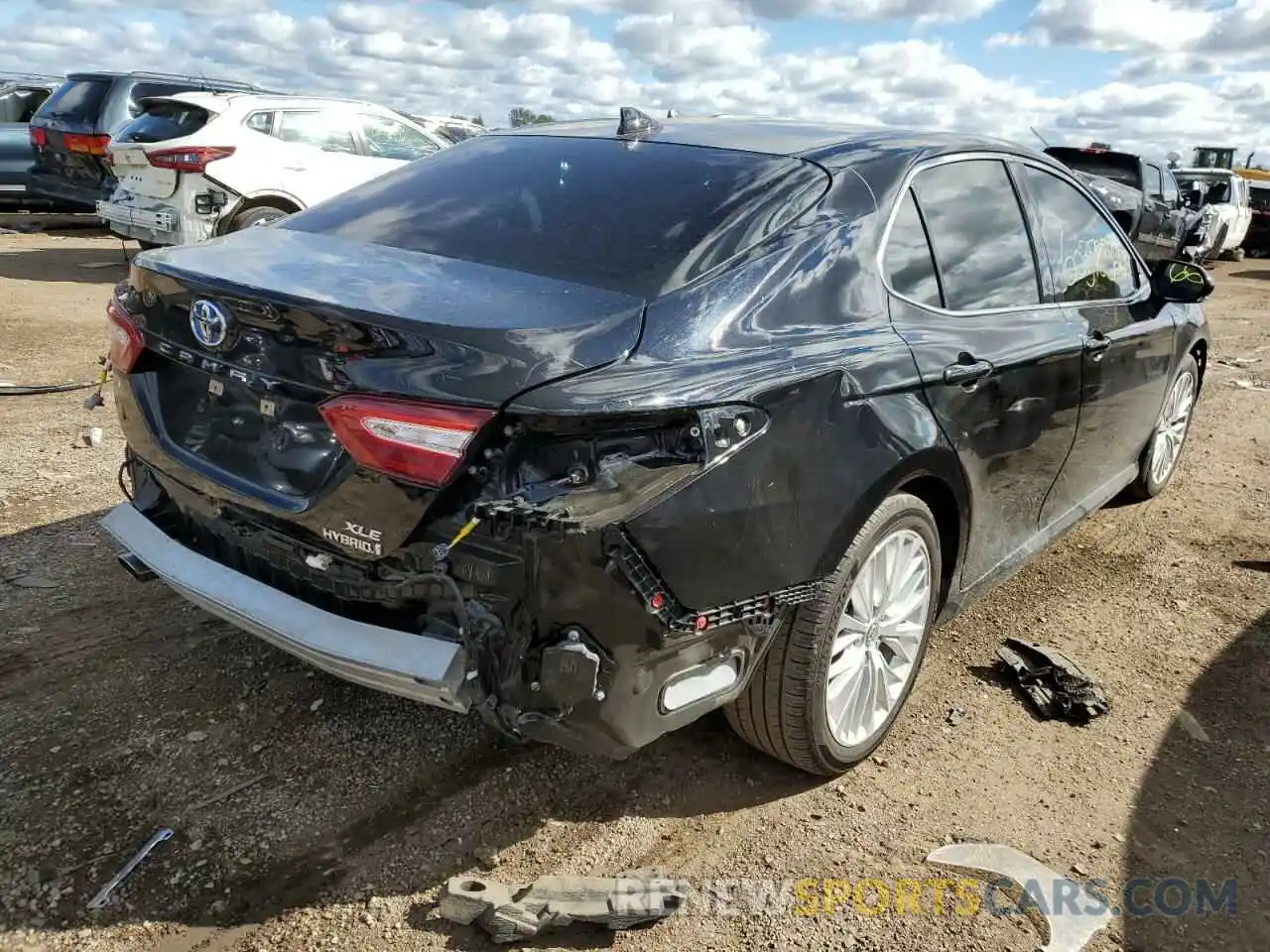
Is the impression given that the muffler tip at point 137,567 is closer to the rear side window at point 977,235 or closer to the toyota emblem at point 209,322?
the toyota emblem at point 209,322

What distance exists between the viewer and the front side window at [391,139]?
10.5 metres

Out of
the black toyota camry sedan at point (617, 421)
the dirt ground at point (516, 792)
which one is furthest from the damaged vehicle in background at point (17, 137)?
the black toyota camry sedan at point (617, 421)

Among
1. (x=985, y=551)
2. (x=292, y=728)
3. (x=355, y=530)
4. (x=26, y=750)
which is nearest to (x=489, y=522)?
(x=355, y=530)

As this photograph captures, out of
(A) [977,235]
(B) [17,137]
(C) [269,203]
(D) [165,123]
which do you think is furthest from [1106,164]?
(B) [17,137]

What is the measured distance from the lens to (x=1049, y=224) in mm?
3682

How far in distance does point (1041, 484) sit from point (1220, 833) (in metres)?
1.22

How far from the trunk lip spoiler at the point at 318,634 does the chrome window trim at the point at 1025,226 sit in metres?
1.57

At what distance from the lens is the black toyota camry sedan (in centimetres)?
211

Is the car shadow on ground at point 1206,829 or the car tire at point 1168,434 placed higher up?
the car tire at point 1168,434

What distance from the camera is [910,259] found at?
9.64 feet

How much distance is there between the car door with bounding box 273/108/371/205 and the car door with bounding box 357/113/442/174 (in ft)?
0.47

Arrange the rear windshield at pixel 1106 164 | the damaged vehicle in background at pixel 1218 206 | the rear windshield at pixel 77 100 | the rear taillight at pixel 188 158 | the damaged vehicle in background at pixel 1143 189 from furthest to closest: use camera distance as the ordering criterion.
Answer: the damaged vehicle in background at pixel 1218 206 < the rear windshield at pixel 1106 164 < the damaged vehicle in background at pixel 1143 189 < the rear windshield at pixel 77 100 < the rear taillight at pixel 188 158

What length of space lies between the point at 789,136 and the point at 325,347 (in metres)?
1.70

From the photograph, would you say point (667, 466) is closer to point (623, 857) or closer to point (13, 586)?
point (623, 857)
